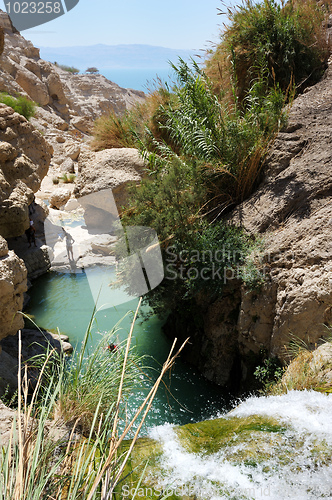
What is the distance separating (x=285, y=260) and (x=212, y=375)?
208 centimetres

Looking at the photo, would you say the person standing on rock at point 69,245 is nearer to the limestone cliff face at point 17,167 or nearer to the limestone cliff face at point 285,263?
the limestone cliff face at point 17,167

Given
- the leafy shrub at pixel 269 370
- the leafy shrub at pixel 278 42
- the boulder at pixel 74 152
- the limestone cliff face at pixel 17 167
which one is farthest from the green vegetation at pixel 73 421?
the boulder at pixel 74 152

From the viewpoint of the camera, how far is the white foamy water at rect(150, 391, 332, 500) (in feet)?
5.51

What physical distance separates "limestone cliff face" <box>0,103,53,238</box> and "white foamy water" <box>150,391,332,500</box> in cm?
472

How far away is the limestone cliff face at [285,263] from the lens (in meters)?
3.84

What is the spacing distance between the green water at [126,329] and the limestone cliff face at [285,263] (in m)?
0.37

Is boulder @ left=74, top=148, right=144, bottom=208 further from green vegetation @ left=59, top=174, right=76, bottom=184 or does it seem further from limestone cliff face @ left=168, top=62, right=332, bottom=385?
green vegetation @ left=59, top=174, right=76, bottom=184

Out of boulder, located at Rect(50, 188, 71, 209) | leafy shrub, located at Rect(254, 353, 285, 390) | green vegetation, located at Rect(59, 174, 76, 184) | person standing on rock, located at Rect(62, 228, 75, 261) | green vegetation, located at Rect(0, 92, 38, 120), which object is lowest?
leafy shrub, located at Rect(254, 353, 285, 390)

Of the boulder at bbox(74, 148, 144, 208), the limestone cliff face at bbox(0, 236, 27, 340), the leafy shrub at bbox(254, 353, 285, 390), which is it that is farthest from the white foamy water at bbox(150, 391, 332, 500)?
the boulder at bbox(74, 148, 144, 208)

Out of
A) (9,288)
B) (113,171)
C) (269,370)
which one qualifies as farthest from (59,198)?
(269,370)

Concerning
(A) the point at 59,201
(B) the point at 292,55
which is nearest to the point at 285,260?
(B) the point at 292,55

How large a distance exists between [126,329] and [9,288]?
1926mm

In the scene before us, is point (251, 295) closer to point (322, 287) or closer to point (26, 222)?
point (322, 287)

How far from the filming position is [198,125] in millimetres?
5285
